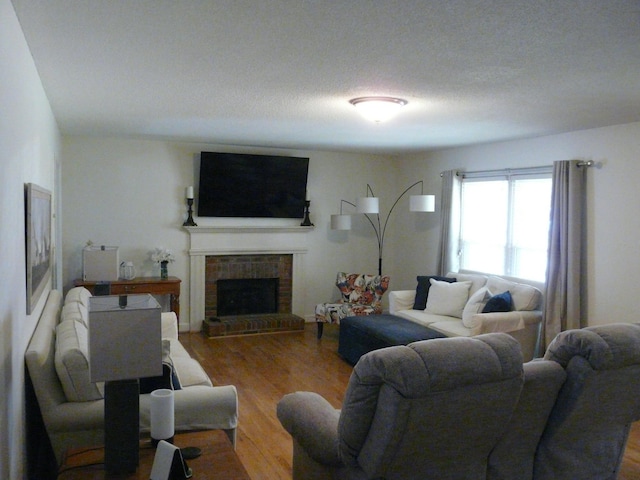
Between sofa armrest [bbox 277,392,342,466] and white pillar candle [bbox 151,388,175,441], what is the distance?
587 millimetres

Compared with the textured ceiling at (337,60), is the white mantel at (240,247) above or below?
below

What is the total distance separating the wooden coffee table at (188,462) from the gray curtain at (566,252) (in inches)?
156

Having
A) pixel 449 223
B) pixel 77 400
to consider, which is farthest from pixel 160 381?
pixel 449 223

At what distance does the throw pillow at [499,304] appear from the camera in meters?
5.44

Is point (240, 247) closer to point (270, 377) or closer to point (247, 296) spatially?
point (247, 296)

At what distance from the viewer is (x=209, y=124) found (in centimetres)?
543

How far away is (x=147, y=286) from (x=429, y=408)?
198 inches

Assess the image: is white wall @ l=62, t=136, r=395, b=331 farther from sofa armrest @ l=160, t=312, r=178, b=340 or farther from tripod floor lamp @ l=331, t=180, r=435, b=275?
sofa armrest @ l=160, t=312, r=178, b=340

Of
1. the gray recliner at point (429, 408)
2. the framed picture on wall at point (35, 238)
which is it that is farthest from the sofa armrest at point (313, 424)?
the framed picture on wall at point (35, 238)

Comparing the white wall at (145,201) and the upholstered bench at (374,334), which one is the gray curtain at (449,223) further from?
the white wall at (145,201)

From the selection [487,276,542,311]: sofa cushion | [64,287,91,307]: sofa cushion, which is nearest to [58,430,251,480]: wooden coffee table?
[64,287,91,307]: sofa cushion

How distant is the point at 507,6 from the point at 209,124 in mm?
3736

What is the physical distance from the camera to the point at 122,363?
214 cm

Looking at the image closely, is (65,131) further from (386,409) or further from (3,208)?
(386,409)
